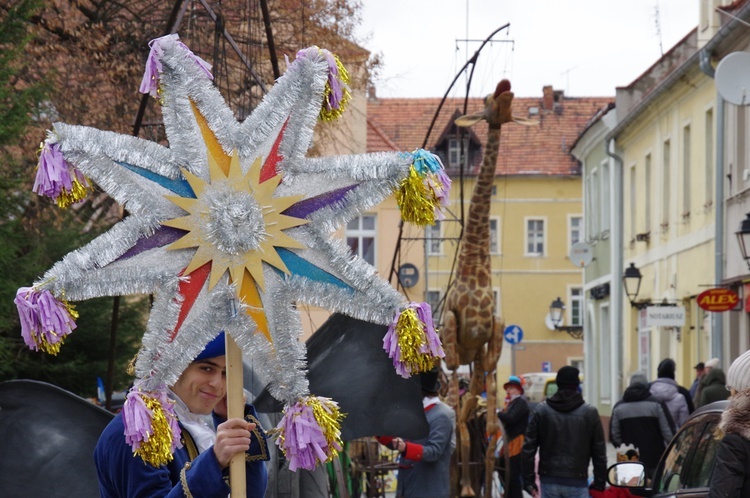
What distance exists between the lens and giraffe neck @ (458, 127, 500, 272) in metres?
13.3

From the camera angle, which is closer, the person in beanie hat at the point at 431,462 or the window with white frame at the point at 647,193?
the person in beanie hat at the point at 431,462

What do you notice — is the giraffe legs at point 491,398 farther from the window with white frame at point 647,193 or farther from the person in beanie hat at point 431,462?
the window with white frame at point 647,193

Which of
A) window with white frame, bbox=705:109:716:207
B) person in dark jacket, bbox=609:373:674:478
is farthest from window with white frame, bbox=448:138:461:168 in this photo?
person in dark jacket, bbox=609:373:674:478

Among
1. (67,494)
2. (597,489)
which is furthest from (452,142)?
(67,494)

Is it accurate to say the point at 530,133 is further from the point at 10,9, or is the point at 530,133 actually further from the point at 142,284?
the point at 142,284

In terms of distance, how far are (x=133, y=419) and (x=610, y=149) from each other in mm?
33567

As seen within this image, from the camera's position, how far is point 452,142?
54188mm

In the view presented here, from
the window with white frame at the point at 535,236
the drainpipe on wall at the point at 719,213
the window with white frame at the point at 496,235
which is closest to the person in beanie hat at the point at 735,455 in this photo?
the drainpipe on wall at the point at 719,213

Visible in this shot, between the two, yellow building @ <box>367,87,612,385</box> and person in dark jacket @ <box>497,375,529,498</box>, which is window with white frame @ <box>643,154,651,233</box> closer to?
person in dark jacket @ <box>497,375,529,498</box>

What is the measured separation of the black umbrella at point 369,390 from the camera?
7895 millimetres

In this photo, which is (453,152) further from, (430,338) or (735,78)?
(430,338)

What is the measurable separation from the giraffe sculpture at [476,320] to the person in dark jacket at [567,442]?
1.70 m

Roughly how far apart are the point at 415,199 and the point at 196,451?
3.39ft

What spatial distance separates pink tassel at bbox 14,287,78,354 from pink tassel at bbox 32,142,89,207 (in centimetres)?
35
